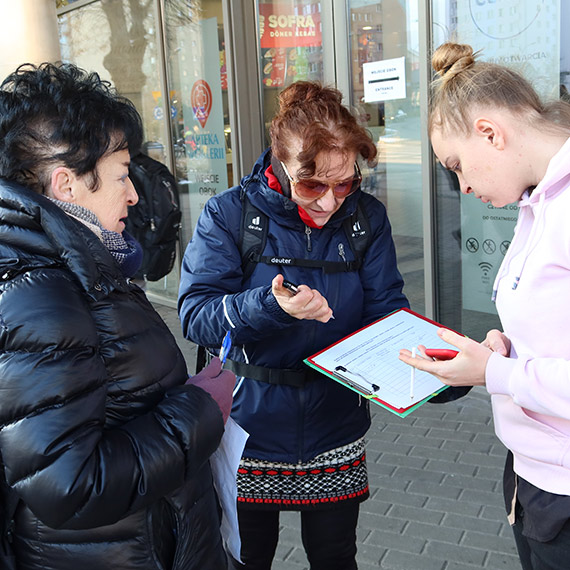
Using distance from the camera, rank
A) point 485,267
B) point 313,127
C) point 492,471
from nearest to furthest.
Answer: point 313,127 → point 492,471 → point 485,267

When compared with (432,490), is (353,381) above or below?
above

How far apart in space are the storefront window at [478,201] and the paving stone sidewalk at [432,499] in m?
0.76

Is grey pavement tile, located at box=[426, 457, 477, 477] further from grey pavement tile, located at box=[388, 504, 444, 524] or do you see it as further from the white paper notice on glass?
the white paper notice on glass

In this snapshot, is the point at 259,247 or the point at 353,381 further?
the point at 259,247

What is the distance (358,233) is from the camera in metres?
2.60

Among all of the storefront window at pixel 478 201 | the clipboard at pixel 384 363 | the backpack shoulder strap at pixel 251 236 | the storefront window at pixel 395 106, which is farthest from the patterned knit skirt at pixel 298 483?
the storefront window at pixel 395 106

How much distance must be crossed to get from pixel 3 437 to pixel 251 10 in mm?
6128

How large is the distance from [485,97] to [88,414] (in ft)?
4.11

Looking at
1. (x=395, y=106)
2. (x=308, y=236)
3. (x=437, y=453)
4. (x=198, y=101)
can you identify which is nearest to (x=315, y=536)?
(x=308, y=236)

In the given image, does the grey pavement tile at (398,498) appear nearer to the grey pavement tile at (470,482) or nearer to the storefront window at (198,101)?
the grey pavement tile at (470,482)

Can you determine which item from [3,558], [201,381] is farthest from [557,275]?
[3,558]

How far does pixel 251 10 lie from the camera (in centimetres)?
687

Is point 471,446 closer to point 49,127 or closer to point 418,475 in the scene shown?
point 418,475

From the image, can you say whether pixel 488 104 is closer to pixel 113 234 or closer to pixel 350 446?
pixel 113 234
